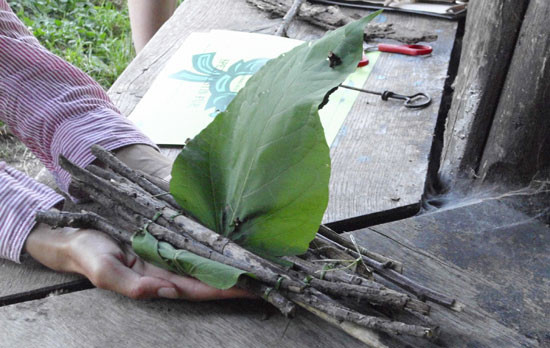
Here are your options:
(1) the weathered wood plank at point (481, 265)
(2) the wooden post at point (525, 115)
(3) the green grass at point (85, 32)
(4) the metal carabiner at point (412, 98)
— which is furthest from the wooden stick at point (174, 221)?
(3) the green grass at point (85, 32)

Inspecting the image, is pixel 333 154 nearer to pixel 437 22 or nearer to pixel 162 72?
pixel 162 72

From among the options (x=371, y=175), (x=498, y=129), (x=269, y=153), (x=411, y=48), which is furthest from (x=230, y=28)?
(x=269, y=153)

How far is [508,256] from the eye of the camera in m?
1.12

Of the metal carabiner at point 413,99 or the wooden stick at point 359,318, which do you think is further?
the metal carabiner at point 413,99

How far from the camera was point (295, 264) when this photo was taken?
0.98 metres

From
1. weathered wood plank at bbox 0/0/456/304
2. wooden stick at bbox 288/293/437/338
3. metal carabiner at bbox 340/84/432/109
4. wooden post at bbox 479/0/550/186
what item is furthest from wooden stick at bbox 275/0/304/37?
wooden stick at bbox 288/293/437/338

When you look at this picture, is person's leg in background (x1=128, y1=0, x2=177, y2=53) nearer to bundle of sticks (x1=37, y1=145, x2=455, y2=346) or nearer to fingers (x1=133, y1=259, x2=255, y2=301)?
bundle of sticks (x1=37, y1=145, x2=455, y2=346)

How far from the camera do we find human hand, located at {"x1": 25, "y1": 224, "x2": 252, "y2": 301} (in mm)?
998

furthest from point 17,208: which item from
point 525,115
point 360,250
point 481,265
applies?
point 525,115

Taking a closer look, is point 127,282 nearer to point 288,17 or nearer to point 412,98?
point 412,98

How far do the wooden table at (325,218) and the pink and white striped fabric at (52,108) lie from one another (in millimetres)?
195

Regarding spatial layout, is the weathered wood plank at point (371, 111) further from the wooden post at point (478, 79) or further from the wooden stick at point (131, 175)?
the wooden stick at point (131, 175)

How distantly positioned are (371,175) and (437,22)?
99cm

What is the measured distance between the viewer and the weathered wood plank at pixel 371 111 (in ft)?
4.22
